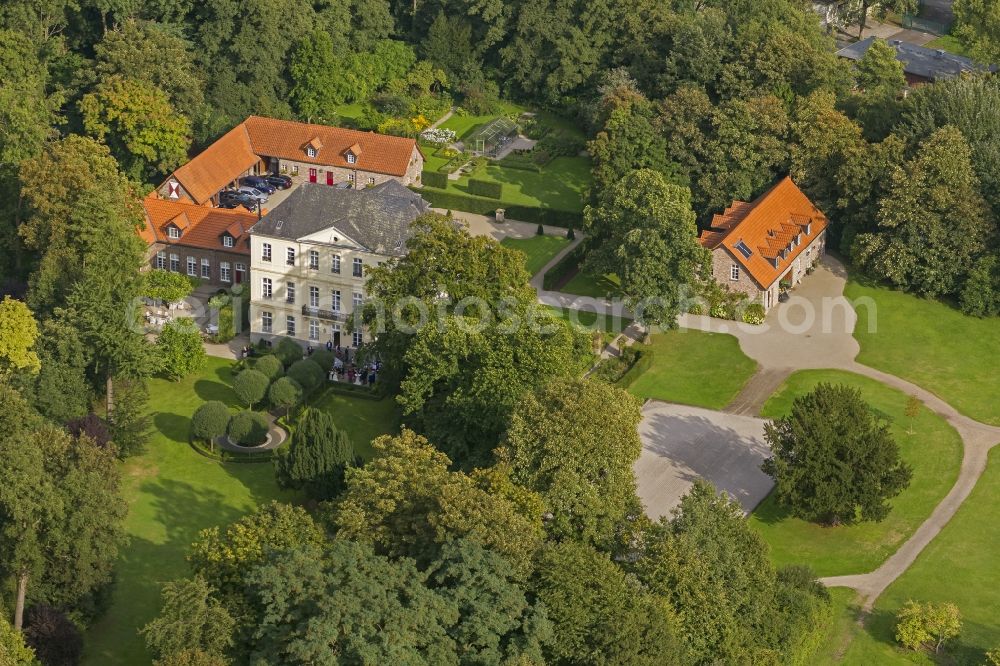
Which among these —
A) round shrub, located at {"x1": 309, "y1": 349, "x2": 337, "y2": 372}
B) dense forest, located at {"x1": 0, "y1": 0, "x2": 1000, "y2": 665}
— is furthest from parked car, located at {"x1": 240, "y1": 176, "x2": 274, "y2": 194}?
round shrub, located at {"x1": 309, "y1": 349, "x2": 337, "y2": 372}

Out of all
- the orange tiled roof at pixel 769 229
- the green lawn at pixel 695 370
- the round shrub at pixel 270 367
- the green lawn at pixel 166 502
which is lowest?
the green lawn at pixel 166 502

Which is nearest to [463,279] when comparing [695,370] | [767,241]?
[695,370]

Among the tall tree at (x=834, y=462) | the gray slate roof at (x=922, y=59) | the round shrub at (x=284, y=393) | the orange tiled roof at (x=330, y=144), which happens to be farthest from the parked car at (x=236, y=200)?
the gray slate roof at (x=922, y=59)

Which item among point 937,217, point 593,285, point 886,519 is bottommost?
point 593,285

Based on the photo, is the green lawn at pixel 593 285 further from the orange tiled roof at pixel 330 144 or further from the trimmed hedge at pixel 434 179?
the orange tiled roof at pixel 330 144

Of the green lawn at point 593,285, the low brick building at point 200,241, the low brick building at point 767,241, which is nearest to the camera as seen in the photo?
the low brick building at point 767,241

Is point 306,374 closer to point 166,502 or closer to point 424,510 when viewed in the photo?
point 166,502

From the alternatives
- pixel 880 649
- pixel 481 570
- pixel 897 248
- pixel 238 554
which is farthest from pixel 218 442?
pixel 897 248
